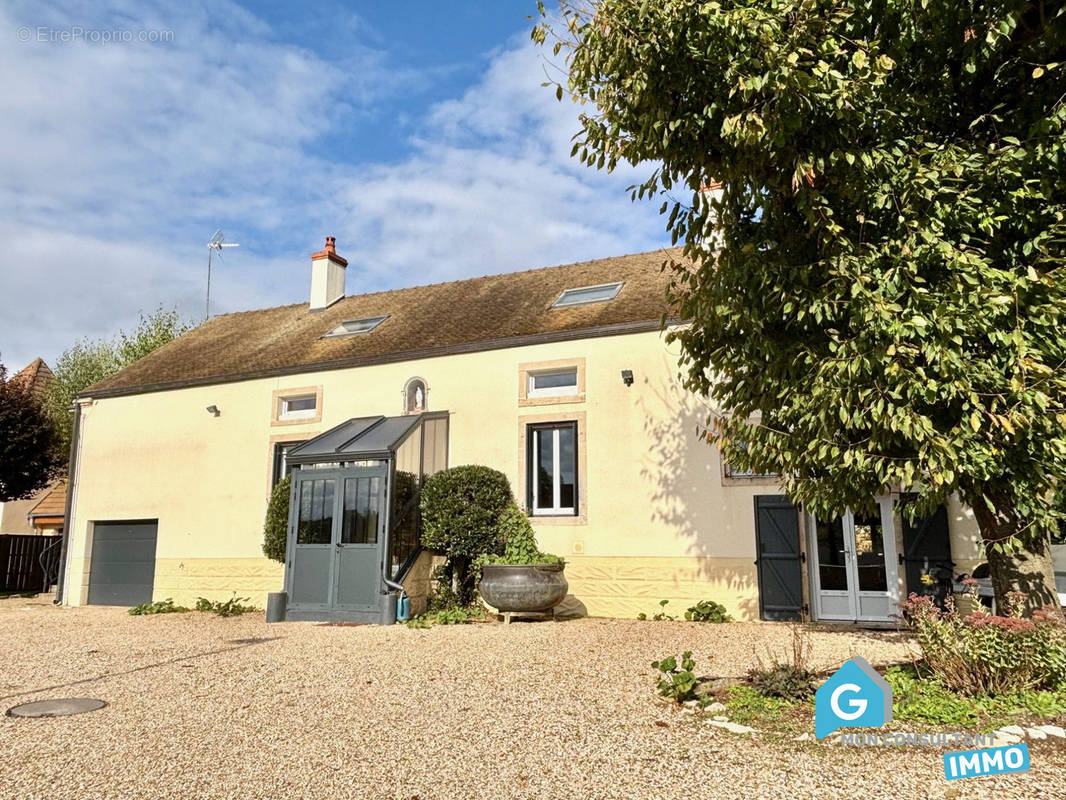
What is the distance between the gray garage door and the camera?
15234 millimetres

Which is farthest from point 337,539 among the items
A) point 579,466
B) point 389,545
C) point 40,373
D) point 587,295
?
point 40,373

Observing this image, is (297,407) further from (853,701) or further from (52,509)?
(853,701)

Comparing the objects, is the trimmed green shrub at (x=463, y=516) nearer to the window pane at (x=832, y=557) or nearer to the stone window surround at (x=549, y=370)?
the stone window surround at (x=549, y=370)

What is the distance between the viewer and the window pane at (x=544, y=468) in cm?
1241

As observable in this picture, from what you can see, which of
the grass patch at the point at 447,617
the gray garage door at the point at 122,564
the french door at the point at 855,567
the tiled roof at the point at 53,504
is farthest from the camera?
the tiled roof at the point at 53,504

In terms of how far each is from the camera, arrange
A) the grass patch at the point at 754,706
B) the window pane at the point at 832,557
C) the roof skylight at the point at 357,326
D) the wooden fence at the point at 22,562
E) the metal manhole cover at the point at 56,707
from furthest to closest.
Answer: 1. the wooden fence at the point at 22,562
2. the roof skylight at the point at 357,326
3. the window pane at the point at 832,557
4. the metal manhole cover at the point at 56,707
5. the grass patch at the point at 754,706

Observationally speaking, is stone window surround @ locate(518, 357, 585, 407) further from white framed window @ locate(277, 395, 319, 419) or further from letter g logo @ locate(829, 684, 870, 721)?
letter g logo @ locate(829, 684, 870, 721)

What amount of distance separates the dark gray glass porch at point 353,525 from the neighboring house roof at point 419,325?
2.16 metres

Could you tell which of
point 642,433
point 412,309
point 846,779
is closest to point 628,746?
point 846,779

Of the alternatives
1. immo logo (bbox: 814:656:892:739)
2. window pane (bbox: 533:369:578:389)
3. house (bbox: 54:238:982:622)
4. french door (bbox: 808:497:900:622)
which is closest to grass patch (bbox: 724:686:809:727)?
immo logo (bbox: 814:656:892:739)

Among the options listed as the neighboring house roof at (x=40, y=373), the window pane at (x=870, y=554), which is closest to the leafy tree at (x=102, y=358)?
the neighboring house roof at (x=40, y=373)

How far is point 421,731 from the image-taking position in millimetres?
5137

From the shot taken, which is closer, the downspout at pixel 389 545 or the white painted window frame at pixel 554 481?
the downspout at pixel 389 545

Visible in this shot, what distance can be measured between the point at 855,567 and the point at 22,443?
18.2 metres
